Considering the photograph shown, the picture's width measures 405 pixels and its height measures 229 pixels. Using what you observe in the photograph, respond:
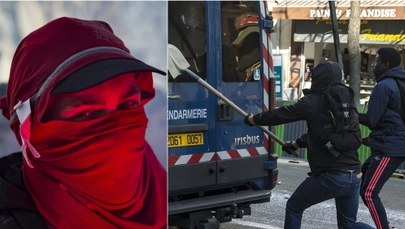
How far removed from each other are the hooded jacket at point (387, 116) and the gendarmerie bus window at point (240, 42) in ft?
3.56

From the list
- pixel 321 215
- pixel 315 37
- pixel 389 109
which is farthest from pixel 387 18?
pixel 389 109

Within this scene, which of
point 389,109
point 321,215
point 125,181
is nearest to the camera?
point 125,181

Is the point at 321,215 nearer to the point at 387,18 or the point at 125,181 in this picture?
the point at 125,181

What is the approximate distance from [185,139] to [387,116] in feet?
6.05

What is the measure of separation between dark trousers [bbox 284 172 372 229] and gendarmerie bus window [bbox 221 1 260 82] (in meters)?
1.23

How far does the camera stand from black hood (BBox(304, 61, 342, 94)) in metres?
4.34

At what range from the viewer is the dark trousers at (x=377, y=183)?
5078 mm

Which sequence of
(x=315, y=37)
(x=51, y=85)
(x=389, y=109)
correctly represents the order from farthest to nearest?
(x=315, y=37)
(x=389, y=109)
(x=51, y=85)

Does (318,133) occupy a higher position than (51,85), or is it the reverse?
(51,85)

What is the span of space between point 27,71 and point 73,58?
0.52 feet

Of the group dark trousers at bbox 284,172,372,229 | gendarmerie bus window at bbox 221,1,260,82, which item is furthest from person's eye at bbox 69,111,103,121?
gendarmerie bus window at bbox 221,1,260,82

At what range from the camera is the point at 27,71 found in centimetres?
192

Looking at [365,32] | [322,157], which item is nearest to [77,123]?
[322,157]

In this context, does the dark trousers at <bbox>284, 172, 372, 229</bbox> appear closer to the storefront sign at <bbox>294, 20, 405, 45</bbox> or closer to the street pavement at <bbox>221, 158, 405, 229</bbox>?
the street pavement at <bbox>221, 158, 405, 229</bbox>
